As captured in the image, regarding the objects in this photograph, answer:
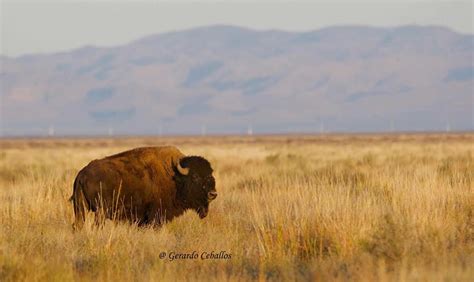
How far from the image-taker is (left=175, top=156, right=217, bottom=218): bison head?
44.5 ft

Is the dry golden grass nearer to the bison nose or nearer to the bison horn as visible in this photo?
the bison nose

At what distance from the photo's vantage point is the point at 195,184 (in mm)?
13617

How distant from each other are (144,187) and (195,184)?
74 cm

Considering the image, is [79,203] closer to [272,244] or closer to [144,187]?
[144,187]

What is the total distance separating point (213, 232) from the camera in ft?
41.2

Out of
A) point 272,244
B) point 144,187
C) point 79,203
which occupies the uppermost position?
point 144,187

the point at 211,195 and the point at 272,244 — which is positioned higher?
the point at 211,195

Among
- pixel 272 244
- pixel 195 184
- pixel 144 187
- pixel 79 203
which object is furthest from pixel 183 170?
pixel 272 244

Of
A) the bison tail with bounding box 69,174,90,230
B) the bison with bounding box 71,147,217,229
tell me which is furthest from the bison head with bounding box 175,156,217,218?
the bison tail with bounding box 69,174,90,230

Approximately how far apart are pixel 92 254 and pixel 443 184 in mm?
6945

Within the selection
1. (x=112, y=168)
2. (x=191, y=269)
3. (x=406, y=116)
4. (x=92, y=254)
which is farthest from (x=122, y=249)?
(x=406, y=116)

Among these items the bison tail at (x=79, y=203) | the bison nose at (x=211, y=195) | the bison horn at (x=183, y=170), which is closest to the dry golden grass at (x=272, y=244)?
the bison tail at (x=79, y=203)

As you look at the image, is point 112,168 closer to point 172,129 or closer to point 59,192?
point 59,192

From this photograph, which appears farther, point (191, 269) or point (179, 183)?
point (179, 183)
